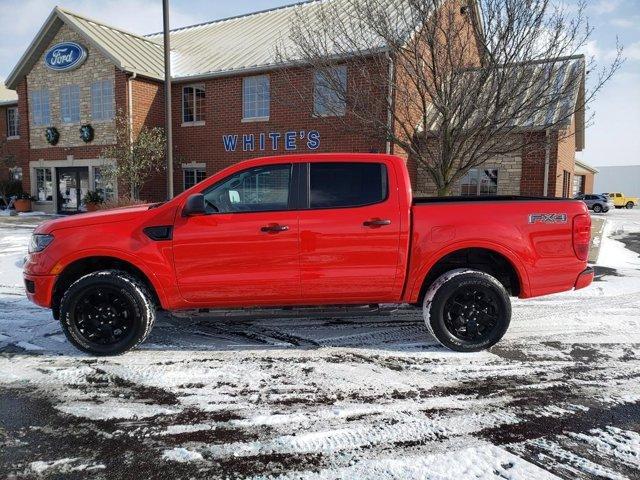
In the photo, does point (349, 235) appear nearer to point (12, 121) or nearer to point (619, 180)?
point (12, 121)

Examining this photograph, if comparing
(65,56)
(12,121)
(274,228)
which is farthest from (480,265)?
(12,121)

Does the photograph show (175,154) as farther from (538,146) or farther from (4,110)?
(538,146)

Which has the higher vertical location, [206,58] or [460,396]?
[206,58]

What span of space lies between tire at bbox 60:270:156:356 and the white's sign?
1181 centimetres

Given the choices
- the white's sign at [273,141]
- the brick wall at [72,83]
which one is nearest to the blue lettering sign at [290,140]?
the white's sign at [273,141]

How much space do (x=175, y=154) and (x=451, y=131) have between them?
12964 mm

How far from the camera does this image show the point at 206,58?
18.4m

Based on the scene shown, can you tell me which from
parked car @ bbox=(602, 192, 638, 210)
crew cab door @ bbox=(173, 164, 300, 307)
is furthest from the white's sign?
parked car @ bbox=(602, 192, 638, 210)

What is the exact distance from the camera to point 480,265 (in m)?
4.89

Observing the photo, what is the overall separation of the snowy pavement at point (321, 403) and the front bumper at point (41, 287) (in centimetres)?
54

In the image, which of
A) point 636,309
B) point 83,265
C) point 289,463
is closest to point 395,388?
point 289,463

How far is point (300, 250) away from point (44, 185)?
848 inches

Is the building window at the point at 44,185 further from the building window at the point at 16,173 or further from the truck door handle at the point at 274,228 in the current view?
the truck door handle at the point at 274,228

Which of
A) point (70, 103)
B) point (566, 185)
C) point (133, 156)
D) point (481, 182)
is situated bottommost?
point (481, 182)
